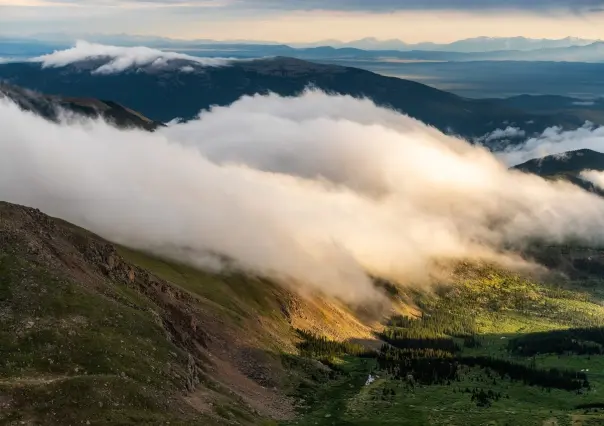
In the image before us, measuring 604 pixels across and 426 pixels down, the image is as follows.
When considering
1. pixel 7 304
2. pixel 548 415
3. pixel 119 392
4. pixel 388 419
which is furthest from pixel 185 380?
pixel 548 415

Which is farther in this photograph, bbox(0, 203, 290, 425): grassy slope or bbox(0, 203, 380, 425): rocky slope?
bbox(0, 203, 380, 425): rocky slope

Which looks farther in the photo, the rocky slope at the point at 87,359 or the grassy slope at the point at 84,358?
the rocky slope at the point at 87,359

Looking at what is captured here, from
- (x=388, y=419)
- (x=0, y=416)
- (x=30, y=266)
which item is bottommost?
(x=388, y=419)

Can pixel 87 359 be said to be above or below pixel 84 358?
below

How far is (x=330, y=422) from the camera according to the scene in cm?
18500

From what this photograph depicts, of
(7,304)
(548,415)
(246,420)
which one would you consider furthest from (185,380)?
(548,415)

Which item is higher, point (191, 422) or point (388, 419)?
point (191, 422)

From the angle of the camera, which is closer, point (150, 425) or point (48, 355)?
point (150, 425)

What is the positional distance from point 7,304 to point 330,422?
3578 inches

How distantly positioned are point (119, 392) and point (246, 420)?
40.9 metres

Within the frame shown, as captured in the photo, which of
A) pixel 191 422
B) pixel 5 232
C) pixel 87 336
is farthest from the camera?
pixel 5 232

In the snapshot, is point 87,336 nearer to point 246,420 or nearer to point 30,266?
point 30,266

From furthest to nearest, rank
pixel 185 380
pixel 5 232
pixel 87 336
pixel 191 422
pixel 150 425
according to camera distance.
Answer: pixel 5 232 → pixel 185 380 → pixel 87 336 → pixel 191 422 → pixel 150 425

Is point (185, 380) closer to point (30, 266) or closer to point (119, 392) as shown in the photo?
point (119, 392)
